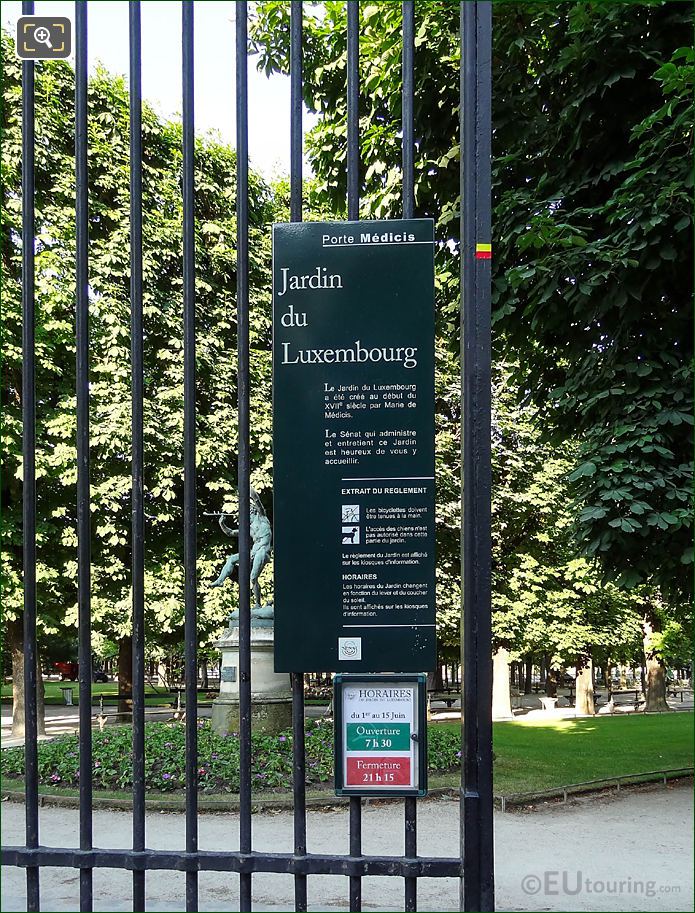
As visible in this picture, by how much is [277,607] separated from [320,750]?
8.50m

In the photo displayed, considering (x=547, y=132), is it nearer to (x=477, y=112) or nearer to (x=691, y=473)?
(x=691, y=473)

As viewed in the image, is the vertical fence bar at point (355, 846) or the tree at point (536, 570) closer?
the vertical fence bar at point (355, 846)

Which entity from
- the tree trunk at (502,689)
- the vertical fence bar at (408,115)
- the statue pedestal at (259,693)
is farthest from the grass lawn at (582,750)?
the vertical fence bar at (408,115)

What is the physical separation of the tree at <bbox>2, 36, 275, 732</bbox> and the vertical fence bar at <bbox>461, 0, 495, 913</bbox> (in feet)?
44.7

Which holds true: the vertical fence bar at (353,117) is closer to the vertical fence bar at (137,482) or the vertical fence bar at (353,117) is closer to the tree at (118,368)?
the vertical fence bar at (137,482)

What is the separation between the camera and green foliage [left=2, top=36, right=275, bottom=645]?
17.1m

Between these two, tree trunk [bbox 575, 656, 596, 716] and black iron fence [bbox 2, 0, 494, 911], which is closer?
black iron fence [bbox 2, 0, 494, 911]

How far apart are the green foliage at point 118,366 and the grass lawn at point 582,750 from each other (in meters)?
6.80

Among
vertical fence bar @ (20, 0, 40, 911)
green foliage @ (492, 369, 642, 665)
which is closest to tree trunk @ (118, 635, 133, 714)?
green foliage @ (492, 369, 642, 665)

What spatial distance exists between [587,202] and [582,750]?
32.2 ft

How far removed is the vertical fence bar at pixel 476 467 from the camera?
3.54 m

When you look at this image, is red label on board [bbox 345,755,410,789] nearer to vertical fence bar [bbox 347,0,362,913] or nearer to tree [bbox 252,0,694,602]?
vertical fence bar [bbox 347,0,362,913]

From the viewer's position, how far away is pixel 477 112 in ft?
12.5

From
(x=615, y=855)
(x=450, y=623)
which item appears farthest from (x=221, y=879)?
(x=450, y=623)
